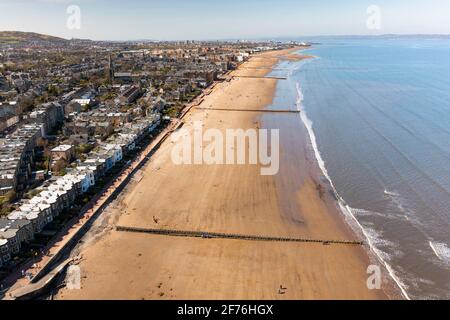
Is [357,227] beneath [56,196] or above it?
beneath

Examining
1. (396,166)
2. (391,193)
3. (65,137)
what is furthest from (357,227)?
(65,137)

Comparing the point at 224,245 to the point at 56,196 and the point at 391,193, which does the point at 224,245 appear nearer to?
the point at 56,196

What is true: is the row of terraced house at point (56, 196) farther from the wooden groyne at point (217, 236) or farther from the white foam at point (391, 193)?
the white foam at point (391, 193)

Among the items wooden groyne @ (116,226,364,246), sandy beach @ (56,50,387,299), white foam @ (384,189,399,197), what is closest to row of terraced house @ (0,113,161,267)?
sandy beach @ (56,50,387,299)

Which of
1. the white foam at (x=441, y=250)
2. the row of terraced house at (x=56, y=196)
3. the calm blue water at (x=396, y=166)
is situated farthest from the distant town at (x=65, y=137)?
the white foam at (x=441, y=250)
